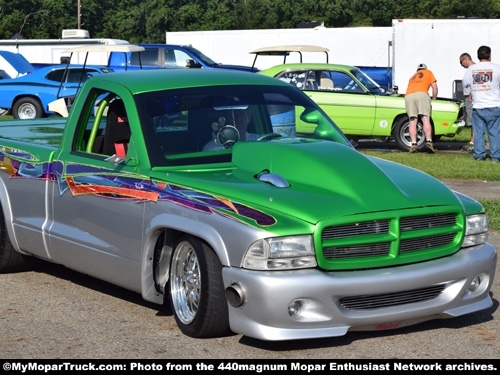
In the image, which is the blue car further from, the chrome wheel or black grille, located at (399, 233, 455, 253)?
black grille, located at (399, 233, 455, 253)

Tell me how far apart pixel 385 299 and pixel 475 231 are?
2.80 ft

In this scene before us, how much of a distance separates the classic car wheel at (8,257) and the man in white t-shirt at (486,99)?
10.1m

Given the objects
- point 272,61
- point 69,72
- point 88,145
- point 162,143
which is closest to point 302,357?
point 162,143

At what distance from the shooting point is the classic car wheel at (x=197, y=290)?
5965 millimetres

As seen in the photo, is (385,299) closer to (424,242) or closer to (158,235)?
(424,242)

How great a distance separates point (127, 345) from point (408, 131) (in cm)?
1424

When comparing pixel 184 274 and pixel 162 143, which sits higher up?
pixel 162 143

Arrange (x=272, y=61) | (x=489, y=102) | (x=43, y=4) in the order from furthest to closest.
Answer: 1. (x=43, y=4)
2. (x=272, y=61)
3. (x=489, y=102)

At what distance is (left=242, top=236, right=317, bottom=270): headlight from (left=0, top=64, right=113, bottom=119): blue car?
21.2 m

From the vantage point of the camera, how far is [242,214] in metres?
5.84

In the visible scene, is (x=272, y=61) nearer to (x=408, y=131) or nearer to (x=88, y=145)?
(x=408, y=131)

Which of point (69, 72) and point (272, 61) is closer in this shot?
point (69, 72)

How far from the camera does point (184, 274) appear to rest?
6352mm

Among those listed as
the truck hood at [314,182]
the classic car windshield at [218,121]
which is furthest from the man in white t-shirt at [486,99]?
the truck hood at [314,182]
